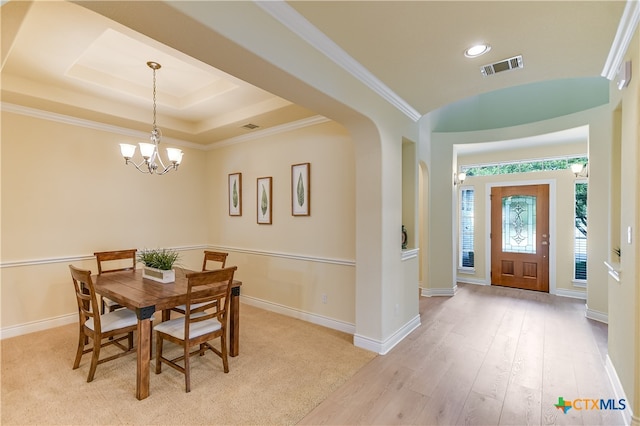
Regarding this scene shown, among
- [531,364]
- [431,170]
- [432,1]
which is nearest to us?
[432,1]

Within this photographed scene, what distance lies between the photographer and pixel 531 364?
9.46 feet

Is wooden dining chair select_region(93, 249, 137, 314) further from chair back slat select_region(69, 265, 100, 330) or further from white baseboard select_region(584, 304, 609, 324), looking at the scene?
white baseboard select_region(584, 304, 609, 324)

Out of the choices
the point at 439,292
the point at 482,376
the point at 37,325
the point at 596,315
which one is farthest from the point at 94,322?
the point at 596,315

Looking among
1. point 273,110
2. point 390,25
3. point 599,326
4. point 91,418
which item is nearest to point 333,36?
point 390,25

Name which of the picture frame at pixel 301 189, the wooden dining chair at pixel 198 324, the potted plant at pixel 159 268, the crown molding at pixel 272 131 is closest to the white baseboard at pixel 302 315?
the picture frame at pixel 301 189

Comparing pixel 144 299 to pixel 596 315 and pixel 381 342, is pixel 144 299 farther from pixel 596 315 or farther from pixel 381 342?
pixel 596 315

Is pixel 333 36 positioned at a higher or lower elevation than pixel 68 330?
higher

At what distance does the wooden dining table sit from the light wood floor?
1.29m

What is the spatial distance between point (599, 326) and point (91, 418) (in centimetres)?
562

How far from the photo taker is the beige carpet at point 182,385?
2143mm

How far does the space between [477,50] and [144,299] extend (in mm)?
3348

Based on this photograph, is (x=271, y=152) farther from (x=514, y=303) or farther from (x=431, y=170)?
(x=514, y=303)

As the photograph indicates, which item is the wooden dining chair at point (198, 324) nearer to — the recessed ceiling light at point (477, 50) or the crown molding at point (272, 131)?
the crown molding at point (272, 131)

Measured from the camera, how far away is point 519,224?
598 centimetres
